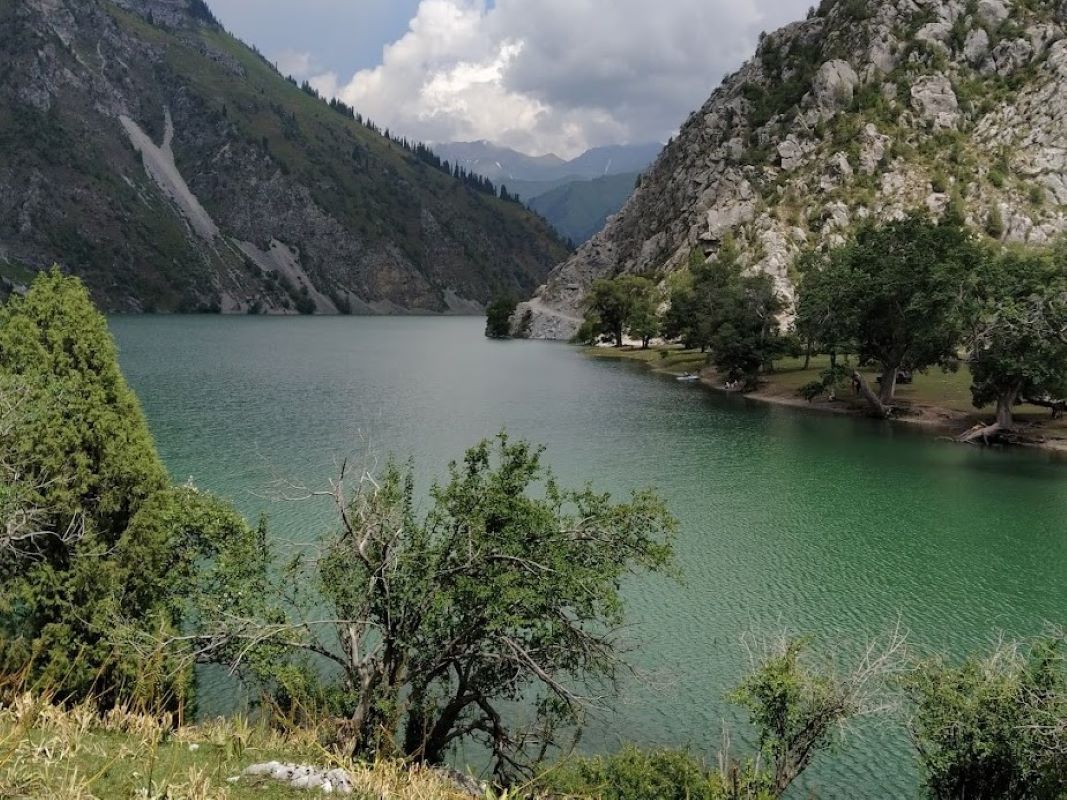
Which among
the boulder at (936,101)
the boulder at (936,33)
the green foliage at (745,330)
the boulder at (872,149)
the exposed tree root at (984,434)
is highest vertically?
the boulder at (936,33)

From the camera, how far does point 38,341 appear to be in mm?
20172

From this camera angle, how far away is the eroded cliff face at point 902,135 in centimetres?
13300

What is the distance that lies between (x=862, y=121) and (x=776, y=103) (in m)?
Result: 30.8

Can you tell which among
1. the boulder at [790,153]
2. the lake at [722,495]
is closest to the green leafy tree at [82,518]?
the lake at [722,495]

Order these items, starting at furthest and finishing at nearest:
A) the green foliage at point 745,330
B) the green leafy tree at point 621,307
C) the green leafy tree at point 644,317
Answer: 1. the green leafy tree at point 621,307
2. the green leafy tree at point 644,317
3. the green foliage at point 745,330

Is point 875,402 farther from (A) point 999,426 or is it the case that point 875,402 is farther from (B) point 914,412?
(A) point 999,426

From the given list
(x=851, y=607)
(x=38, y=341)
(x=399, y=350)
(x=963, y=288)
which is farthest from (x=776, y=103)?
(x=38, y=341)

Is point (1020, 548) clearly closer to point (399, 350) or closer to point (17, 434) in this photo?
point (17, 434)

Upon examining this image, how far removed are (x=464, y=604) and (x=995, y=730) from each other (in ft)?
39.1

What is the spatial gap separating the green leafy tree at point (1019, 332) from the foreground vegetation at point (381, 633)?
163ft

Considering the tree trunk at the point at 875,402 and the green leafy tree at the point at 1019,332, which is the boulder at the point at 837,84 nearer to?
the tree trunk at the point at 875,402

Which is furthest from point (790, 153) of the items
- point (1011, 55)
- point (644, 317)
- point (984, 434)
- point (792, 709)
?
point (792, 709)

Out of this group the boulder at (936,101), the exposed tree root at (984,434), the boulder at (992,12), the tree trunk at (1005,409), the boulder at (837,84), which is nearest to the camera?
the tree trunk at (1005,409)

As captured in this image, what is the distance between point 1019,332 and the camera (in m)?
57.8
